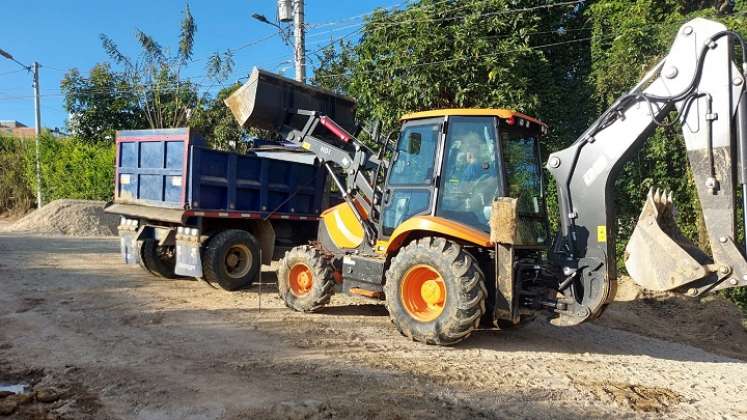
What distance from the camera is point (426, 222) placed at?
557cm

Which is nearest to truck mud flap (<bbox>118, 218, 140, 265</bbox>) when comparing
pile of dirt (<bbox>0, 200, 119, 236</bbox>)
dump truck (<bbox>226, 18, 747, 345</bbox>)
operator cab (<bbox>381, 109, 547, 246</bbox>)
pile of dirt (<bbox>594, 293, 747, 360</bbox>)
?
dump truck (<bbox>226, 18, 747, 345</bbox>)

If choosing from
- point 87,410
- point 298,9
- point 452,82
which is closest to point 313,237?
point 452,82

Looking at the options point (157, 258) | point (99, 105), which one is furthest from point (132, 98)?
point (157, 258)

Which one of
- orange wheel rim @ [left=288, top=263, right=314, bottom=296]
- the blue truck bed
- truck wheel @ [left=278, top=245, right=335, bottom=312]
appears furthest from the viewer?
the blue truck bed

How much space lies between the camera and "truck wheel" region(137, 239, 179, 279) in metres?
8.84

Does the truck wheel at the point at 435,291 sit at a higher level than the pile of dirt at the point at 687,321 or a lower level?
higher

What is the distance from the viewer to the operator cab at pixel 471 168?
559 cm

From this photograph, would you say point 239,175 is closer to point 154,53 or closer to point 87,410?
point 87,410

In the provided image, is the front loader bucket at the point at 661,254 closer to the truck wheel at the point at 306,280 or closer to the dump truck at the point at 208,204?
the truck wheel at the point at 306,280

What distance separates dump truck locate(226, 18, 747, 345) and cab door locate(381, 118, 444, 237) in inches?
0.6

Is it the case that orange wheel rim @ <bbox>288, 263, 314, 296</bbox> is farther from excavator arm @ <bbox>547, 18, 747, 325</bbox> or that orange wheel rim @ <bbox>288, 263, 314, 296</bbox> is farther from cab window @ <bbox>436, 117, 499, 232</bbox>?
excavator arm @ <bbox>547, 18, 747, 325</bbox>

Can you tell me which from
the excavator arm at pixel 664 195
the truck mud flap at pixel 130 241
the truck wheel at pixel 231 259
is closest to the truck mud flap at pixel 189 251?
the truck wheel at pixel 231 259

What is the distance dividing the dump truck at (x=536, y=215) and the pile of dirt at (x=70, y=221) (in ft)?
45.4

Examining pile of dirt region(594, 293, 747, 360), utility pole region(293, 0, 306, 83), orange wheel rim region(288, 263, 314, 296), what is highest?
utility pole region(293, 0, 306, 83)
